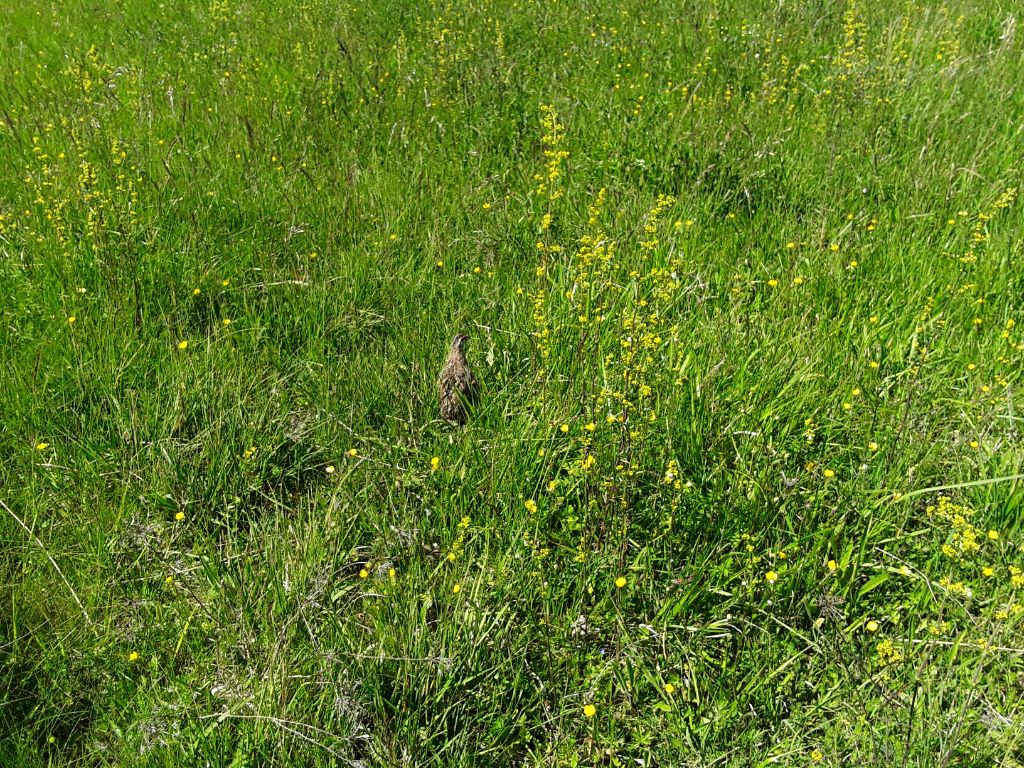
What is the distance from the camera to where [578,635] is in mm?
2008

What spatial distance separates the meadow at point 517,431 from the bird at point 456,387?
89 mm

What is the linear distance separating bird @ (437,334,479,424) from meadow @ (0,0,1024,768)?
0.29 feet

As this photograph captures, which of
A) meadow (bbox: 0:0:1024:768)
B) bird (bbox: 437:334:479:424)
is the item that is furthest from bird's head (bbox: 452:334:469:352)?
meadow (bbox: 0:0:1024:768)

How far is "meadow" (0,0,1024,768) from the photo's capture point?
1853mm

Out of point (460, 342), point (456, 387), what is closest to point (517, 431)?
point (456, 387)

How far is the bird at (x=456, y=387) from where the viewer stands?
2.63 m

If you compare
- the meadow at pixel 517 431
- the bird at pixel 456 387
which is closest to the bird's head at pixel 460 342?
the bird at pixel 456 387

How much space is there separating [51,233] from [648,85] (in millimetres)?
3360

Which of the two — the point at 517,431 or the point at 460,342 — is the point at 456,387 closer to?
the point at 460,342

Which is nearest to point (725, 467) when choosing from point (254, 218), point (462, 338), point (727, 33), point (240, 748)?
point (462, 338)

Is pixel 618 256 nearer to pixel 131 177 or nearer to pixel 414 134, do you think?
pixel 414 134

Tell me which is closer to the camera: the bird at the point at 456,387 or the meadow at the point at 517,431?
the meadow at the point at 517,431

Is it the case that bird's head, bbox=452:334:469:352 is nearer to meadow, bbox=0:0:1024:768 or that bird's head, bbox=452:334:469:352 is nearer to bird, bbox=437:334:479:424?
bird, bbox=437:334:479:424

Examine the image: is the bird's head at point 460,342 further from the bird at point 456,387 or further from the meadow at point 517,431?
the meadow at point 517,431
